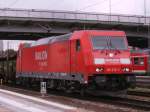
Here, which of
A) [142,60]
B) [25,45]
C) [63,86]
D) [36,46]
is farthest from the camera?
[142,60]

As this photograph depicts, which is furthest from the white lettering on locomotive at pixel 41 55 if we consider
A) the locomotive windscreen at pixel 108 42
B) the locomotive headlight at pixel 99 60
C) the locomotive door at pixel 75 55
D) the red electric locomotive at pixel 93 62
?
the locomotive headlight at pixel 99 60

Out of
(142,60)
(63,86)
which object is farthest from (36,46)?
(142,60)

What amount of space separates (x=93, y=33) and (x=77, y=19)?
3295cm

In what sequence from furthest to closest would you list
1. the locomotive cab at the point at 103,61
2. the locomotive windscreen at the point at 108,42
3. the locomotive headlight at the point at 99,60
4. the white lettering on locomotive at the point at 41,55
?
1. the white lettering on locomotive at the point at 41,55
2. the locomotive windscreen at the point at 108,42
3. the locomotive headlight at the point at 99,60
4. the locomotive cab at the point at 103,61

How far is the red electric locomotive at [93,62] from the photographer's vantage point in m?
20.6

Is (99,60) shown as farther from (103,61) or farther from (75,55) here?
(75,55)

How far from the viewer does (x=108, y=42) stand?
21.7m

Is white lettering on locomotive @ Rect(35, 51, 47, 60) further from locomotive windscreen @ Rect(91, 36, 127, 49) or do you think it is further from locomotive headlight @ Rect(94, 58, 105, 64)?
locomotive headlight @ Rect(94, 58, 105, 64)

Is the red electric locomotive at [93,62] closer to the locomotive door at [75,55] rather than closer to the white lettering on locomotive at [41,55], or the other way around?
the locomotive door at [75,55]

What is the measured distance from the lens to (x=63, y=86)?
24.4m

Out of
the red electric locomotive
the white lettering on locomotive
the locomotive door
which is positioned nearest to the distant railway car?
Result: the white lettering on locomotive

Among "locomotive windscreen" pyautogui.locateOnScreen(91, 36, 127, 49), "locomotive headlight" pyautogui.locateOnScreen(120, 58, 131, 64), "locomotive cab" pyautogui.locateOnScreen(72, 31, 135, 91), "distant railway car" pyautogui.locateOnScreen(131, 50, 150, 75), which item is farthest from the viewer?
"distant railway car" pyautogui.locateOnScreen(131, 50, 150, 75)

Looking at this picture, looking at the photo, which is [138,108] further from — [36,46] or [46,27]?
[46,27]

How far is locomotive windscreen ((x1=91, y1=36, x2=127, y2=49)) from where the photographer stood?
2145 centimetres
